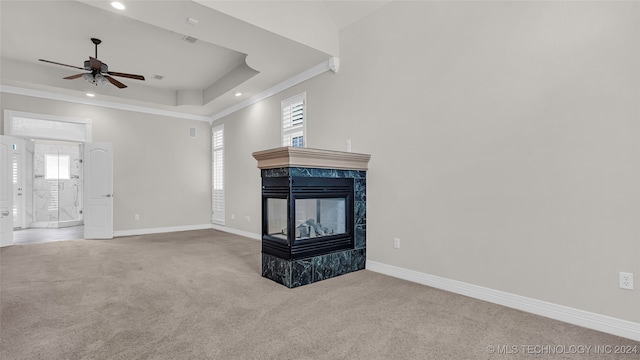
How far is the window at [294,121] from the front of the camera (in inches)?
198

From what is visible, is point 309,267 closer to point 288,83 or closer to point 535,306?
point 535,306

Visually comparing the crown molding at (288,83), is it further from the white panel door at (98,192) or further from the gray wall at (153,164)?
the white panel door at (98,192)

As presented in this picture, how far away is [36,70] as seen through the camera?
5.64 meters

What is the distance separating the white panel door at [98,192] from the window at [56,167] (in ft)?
13.8

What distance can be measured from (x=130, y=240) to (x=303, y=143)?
4140mm

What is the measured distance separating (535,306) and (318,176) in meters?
2.31

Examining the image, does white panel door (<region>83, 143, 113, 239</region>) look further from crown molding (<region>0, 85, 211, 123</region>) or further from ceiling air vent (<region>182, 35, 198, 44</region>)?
ceiling air vent (<region>182, 35, 198, 44</region>)

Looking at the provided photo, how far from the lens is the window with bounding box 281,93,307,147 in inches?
198

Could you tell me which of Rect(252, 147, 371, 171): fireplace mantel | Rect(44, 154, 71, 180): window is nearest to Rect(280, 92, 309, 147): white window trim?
Rect(252, 147, 371, 171): fireplace mantel

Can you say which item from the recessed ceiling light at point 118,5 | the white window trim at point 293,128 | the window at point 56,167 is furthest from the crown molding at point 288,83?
the window at point 56,167

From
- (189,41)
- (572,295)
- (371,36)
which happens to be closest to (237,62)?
(189,41)

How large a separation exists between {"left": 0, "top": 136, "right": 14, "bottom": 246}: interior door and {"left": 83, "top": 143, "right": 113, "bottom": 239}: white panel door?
43.2 inches

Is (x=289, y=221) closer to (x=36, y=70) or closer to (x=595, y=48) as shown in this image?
(x=595, y=48)

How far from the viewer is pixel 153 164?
23.9 ft
